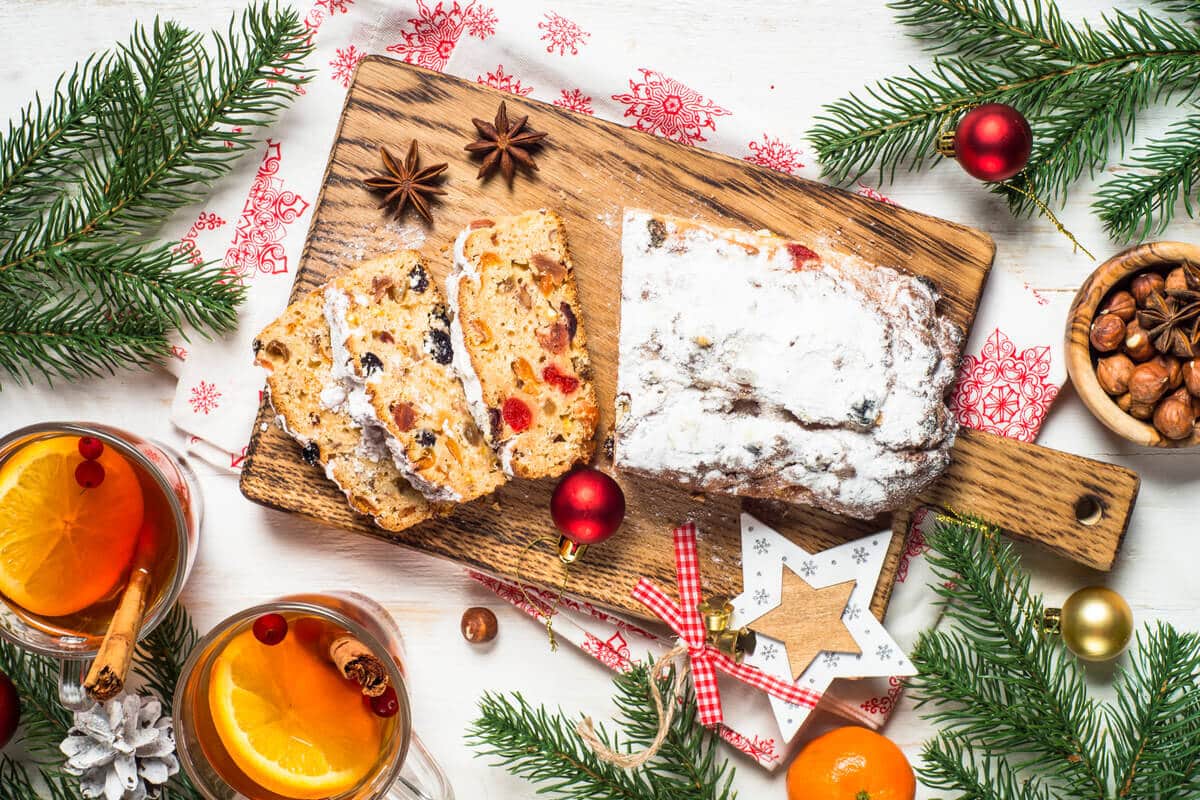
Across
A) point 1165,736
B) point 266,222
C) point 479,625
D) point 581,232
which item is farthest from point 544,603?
Result: point 1165,736

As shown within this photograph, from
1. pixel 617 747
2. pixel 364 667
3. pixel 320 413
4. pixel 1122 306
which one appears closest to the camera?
pixel 364 667

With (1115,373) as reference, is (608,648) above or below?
below

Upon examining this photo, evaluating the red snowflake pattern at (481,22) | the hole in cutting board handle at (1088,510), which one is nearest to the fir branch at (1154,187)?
the hole in cutting board handle at (1088,510)

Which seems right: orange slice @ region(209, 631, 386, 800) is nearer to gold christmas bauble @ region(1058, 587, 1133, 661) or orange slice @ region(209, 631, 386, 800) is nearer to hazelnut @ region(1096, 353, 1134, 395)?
gold christmas bauble @ region(1058, 587, 1133, 661)

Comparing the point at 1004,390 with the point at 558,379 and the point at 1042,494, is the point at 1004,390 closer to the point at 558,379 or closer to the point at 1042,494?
the point at 1042,494

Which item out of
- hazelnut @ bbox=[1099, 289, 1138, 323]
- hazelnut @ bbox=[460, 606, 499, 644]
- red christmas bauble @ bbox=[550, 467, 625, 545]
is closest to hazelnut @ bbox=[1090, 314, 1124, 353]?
hazelnut @ bbox=[1099, 289, 1138, 323]

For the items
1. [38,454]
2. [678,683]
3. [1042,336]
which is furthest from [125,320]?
[1042,336]
